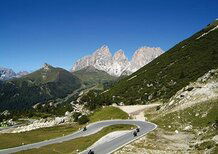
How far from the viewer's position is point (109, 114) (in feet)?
384

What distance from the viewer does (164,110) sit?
330 ft

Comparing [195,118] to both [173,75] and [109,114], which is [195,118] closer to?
[109,114]

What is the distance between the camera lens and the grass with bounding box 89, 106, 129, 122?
369 feet

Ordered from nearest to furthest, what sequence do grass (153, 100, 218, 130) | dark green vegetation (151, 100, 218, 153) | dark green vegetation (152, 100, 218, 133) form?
dark green vegetation (151, 100, 218, 153) < dark green vegetation (152, 100, 218, 133) < grass (153, 100, 218, 130)

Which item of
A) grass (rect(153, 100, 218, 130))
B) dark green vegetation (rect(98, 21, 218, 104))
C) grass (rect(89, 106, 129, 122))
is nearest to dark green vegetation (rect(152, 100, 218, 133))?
grass (rect(153, 100, 218, 130))

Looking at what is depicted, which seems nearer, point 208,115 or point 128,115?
point 208,115

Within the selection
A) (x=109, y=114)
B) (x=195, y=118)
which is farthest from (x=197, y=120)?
(x=109, y=114)

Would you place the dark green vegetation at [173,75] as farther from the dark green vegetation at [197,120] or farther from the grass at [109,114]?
the dark green vegetation at [197,120]

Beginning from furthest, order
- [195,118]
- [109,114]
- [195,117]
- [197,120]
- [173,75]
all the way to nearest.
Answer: [173,75] → [109,114] → [195,117] → [195,118] → [197,120]

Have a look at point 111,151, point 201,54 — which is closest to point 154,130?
point 111,151

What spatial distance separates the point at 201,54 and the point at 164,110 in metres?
80.7

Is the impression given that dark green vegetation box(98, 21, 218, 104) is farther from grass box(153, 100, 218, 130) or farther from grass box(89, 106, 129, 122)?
grass box(153, 100, 218, 130)

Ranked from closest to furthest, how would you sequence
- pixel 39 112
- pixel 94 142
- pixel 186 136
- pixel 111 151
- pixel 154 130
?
pixel 111 151
pixel 94 142
pixel 186 136
pixel 154 130
pixel 39 112

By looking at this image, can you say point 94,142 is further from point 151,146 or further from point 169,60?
point 169,60
